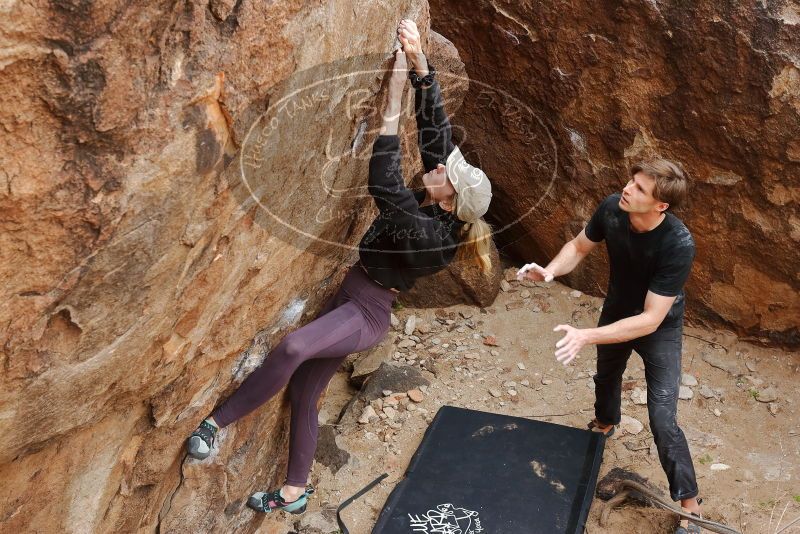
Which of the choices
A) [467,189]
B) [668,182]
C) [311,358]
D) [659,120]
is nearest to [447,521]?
[311,358]

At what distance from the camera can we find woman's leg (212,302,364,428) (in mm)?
3260

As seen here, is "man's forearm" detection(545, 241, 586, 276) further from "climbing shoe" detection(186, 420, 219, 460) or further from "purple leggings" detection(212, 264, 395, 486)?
"climbing shoe" detection(186, 420, 219, 460)

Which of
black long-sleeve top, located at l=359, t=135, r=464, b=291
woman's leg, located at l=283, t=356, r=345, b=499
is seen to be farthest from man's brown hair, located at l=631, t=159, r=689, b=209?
woman's leg, located at l=283, t=356, r=345, b=499

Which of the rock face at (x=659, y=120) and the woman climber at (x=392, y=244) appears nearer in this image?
the woman climber at (x=392, y=244)

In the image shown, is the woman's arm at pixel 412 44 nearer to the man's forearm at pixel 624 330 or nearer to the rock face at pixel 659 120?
the man's forearm at pixel 624 330

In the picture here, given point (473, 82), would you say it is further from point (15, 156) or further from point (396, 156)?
point (15, 156)

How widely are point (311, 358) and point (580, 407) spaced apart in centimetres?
184

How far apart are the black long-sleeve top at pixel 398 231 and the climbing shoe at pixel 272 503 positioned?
1.09 m

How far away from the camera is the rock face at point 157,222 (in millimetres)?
2096

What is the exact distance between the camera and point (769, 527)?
3.79m

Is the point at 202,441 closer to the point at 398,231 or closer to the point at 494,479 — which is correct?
the point at 398,231

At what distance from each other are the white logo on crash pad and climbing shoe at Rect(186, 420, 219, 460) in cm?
103

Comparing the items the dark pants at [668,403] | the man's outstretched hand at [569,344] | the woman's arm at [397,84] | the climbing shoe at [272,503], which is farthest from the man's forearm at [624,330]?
Answer: the climbing shoe at [272,503]

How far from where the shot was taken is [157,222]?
2.43 m
